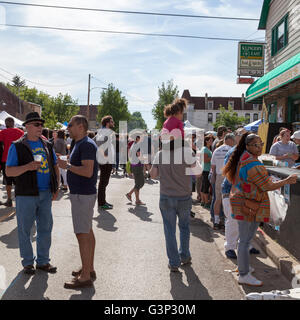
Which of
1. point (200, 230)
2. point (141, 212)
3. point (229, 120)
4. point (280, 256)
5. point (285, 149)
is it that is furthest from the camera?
point (229, 120)

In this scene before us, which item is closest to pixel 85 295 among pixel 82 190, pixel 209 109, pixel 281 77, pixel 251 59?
pixel 82 190

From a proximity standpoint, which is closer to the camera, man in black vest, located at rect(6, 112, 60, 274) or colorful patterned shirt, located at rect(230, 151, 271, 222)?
colorful patterned shirt, located at rect(230, 151, 271, 222)

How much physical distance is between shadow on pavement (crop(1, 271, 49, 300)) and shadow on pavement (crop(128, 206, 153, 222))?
366 cm

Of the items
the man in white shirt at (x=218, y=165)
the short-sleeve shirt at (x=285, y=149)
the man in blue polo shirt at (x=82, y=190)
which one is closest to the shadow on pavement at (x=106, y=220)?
the man in white shirt at (x=218, y=165)

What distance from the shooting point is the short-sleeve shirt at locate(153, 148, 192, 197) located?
4664 millimetres

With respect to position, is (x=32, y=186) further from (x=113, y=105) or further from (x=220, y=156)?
(x=113, y=105)

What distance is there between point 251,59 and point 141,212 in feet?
34.9

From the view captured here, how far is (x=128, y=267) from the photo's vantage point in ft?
16.0

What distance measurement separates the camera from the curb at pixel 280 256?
4573mm

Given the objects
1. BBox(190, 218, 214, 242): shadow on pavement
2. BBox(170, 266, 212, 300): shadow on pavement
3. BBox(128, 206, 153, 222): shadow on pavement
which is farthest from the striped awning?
BBox(170, 266, 212, 300): shadow on pavement

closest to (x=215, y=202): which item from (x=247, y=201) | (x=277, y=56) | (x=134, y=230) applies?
(x=134, y=230)

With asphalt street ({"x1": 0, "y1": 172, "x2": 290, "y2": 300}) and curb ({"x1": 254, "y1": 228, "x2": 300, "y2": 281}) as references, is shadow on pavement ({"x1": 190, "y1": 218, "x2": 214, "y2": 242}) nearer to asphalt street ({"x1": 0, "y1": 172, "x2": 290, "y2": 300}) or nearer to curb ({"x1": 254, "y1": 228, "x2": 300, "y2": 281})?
asphalt street ({"x1": 0, "y1": 172, "x2": 290, "y2": 300})

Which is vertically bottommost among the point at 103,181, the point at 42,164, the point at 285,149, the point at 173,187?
the point at 103,181
